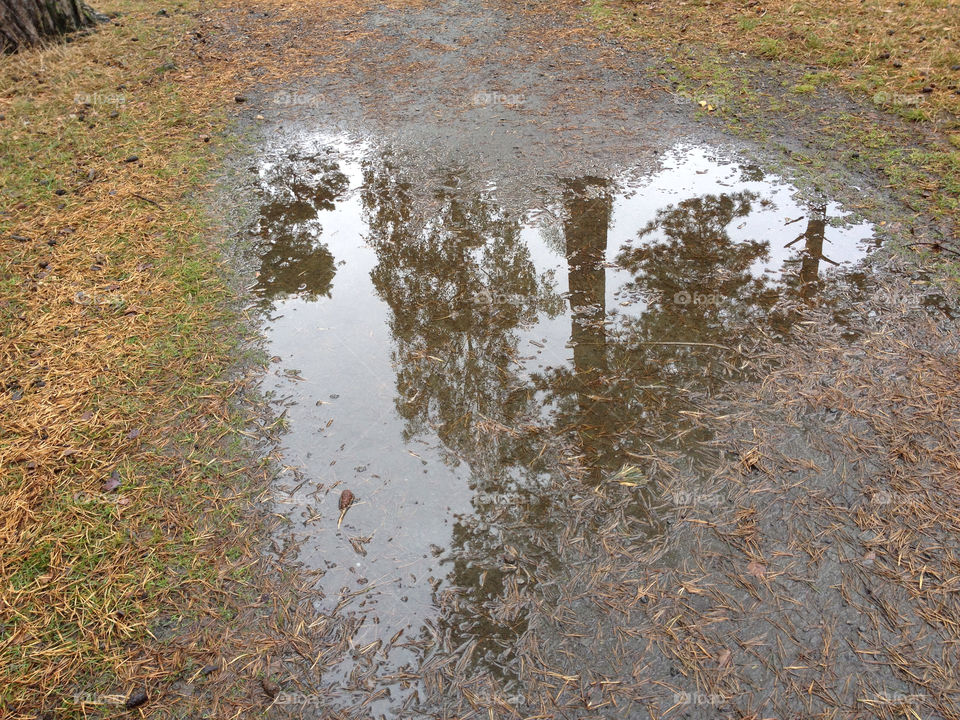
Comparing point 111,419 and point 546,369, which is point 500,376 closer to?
point 546,369

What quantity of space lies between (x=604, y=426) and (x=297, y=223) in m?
Result: 2.85

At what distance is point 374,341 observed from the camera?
3477 mm

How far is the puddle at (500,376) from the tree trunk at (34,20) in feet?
13.8

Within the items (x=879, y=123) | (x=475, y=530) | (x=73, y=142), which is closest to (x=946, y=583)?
(x=475, y=530)

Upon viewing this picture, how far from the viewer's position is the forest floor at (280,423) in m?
2.09

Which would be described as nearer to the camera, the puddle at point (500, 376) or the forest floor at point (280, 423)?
the forest floor at point (280, 423)

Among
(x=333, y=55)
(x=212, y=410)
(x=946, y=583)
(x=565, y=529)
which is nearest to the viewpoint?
(x=946, y=583)

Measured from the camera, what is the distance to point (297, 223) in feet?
14.5

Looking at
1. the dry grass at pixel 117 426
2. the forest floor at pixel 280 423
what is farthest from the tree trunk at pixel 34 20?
the dry grass at pixel 117 426

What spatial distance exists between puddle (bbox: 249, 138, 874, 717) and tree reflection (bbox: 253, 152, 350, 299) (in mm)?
20

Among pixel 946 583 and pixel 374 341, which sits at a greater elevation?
pixel 374 341

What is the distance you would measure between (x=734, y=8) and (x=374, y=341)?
6872 mm

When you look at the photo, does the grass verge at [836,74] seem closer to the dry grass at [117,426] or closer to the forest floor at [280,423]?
the forest floor at [280,423]

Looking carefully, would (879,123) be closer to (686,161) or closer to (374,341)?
(686,161)
